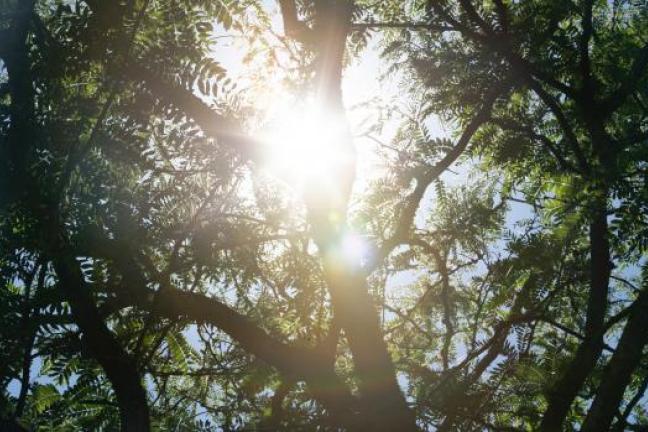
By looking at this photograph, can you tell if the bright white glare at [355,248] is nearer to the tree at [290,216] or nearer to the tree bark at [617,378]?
the tree at [290,216]

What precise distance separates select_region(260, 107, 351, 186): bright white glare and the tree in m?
0.03

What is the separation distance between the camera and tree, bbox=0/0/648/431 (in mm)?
2225

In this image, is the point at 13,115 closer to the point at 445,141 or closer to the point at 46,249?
the point at 46,249

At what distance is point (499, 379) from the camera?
254 cm

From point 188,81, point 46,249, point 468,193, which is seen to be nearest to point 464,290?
point 468,193

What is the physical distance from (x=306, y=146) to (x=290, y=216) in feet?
2.74

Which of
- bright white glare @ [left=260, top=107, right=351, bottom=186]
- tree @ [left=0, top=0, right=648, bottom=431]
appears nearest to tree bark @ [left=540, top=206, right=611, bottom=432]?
tree @ [left=0, top=0, right=648, bottom=431]

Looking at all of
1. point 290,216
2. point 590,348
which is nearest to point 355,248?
point 290,216

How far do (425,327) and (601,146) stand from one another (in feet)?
9.05

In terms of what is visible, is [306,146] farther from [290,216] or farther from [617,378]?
[617,378]

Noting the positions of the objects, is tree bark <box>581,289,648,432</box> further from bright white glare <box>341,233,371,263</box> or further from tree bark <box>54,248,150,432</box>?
tree bark <box>54,248,150,432</box>

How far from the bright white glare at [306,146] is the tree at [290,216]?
26 millimetres

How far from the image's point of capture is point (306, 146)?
10.2 ft

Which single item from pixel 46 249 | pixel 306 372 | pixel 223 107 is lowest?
pixel 306 372
